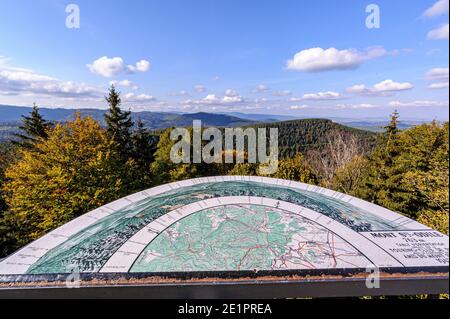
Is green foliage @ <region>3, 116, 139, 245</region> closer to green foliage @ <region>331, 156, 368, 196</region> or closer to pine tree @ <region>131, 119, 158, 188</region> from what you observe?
pine tree @ <region>131, 119, 158, 188</region>

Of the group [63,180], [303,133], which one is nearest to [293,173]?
[63,180]

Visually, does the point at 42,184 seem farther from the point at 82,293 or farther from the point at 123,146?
the point at 123,146

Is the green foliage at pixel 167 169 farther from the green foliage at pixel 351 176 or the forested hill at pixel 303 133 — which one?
the forested hill at pixel 303 133

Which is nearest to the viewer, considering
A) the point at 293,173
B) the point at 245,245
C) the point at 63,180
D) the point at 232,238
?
A: the point at 245,245

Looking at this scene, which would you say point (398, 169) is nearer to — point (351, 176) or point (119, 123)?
point (351, 176)

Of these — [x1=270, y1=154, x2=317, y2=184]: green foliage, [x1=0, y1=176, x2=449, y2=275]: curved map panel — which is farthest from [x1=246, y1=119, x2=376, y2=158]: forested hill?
[x1=0, y1=176, x2=449, y2=275]: curved map panel

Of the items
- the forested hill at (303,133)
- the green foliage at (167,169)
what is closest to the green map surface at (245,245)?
the green foliage at (167,169)

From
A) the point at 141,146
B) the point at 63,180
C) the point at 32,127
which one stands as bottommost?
the point at 63,180
